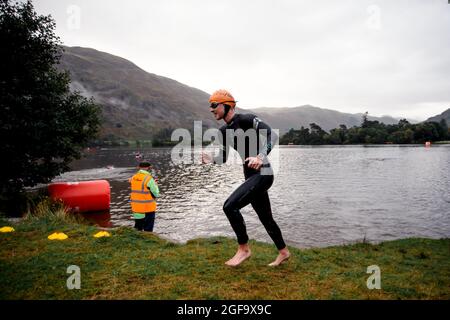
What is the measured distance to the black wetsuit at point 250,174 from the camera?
552 cm

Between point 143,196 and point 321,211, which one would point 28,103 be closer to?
point 143,196

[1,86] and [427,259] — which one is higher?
[1,86]

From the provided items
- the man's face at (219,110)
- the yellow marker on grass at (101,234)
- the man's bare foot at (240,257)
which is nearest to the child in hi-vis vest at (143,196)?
the yellow marker on grass at (101,234)

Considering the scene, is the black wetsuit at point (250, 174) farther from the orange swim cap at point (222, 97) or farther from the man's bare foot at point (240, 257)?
the orange swim cap at point (222, 97)

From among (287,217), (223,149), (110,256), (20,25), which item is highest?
(20,25)

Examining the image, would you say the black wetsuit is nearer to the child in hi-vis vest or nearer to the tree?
the child in hi-vis vest

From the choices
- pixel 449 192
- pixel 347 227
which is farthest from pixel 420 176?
pixel 347 227

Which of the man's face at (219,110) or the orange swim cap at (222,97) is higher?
the orange swim cap at (222,97)

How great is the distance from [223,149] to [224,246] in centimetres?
331

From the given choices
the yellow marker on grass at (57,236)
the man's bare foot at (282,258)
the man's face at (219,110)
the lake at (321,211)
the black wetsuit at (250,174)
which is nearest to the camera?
the black wetsuit at (250,174)

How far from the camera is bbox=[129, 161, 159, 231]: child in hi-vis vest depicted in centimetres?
1042

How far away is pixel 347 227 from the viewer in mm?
15648

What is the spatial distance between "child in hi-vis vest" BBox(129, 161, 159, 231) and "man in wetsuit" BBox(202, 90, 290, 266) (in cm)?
499

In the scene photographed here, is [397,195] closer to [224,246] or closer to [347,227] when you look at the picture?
[347,227]
